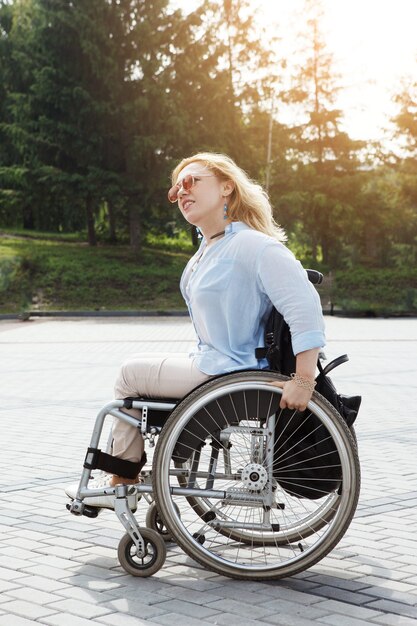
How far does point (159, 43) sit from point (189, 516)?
1349 inches

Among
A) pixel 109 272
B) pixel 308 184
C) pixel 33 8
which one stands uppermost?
pixel 33 8

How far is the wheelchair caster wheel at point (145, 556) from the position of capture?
381 cm

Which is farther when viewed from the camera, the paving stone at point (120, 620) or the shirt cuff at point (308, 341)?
the shirt cuff at point (308, 341)

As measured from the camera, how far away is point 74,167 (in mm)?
37500

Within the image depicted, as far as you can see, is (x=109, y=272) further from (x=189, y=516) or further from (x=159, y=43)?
(x=189, y=516)

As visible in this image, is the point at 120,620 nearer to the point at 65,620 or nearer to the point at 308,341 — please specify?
the point at 65,620

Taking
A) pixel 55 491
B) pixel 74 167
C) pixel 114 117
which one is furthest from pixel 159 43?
pixel 55 491

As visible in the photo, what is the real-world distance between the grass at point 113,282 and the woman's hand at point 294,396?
25918mm

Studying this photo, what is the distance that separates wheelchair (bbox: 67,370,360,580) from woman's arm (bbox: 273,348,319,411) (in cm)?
6

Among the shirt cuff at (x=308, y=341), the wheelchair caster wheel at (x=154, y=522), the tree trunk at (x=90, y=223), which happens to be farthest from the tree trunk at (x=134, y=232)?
the shirt cuff at (x=308, y=341)

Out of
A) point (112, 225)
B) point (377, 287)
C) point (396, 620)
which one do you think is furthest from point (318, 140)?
point (396, 620)

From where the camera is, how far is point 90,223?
131 ft

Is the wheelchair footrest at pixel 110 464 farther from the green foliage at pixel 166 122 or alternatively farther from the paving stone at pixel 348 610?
the green foliage at pixel 166 122

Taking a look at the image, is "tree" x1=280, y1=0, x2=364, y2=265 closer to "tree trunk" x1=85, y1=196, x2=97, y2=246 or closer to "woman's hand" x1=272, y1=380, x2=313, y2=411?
"tree trunk" x1=85, y1=196, x2=97, y2=246
